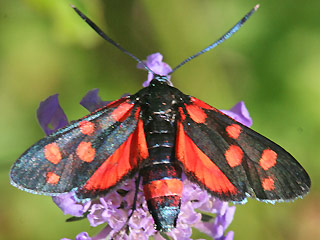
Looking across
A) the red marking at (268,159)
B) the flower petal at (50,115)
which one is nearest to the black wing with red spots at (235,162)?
the red marking at (268,159)

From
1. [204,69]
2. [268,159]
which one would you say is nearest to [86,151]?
[268,159]

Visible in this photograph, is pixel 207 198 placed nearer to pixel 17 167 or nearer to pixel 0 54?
pixel 17 167

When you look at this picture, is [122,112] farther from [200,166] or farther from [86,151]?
[200,166]

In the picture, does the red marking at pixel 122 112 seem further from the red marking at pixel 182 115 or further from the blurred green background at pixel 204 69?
the blurred green background at pixel 204 69

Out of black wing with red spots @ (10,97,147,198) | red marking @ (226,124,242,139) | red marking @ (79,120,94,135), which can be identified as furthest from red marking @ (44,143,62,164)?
red marking @ (226,124,242,139)

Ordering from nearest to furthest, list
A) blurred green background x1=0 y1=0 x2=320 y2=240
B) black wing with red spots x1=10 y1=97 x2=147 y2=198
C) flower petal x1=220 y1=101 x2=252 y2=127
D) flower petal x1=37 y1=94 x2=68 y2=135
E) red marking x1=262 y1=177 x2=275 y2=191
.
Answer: black wing with red spots x1=10 y1=97 x2=147 y2=198 < red marking x1=262 y1=177 x2=275 y2=191 < flower petal x1=37 y1=94 x2=68 y2=135 < flower petal x1=220 y1=101 x2=252 y2=127 < blurred green background x1=0 y1=0 x2=320 y2=240

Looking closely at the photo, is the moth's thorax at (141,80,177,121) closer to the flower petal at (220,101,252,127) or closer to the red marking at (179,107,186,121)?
the red marking at (179,107,186,121)

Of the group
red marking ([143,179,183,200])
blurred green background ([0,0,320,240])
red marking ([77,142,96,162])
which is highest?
blurred green background ([0,0,320,240])
